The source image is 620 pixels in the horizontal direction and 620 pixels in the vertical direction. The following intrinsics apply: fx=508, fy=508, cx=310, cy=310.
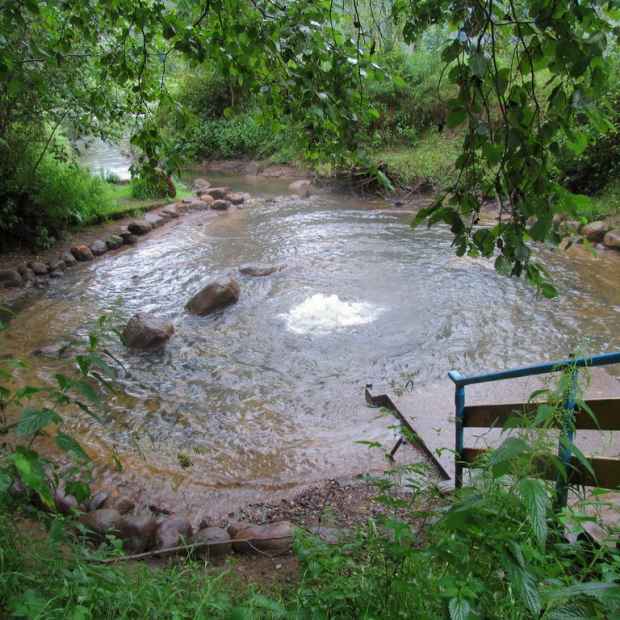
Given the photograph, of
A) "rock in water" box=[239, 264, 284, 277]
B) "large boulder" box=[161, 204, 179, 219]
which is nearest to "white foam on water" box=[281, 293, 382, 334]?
"rock in water" box=[239, 264, 284, 277]

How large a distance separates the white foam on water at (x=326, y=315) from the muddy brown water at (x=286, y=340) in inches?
1.4

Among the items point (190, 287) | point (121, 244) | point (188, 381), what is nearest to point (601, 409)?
point (188, 381)

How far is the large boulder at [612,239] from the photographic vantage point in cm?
932

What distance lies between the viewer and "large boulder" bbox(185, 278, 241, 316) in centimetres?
754

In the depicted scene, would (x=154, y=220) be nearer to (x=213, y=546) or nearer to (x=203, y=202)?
(x=203, y=202)

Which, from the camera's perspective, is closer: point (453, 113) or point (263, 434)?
point (453, 113)

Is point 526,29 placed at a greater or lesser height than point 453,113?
greater

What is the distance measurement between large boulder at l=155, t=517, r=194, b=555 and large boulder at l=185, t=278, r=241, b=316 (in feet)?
14.1

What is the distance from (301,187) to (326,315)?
Result: 11240mm

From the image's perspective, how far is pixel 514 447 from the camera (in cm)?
142

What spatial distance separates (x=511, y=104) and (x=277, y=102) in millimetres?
1622

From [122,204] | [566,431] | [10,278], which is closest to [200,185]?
[122,204]

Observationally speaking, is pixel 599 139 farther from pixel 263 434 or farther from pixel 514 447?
pixel 514 447

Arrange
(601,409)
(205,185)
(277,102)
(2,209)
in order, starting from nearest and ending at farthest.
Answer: (601,409), (277,102), (2,209), (205,185)
